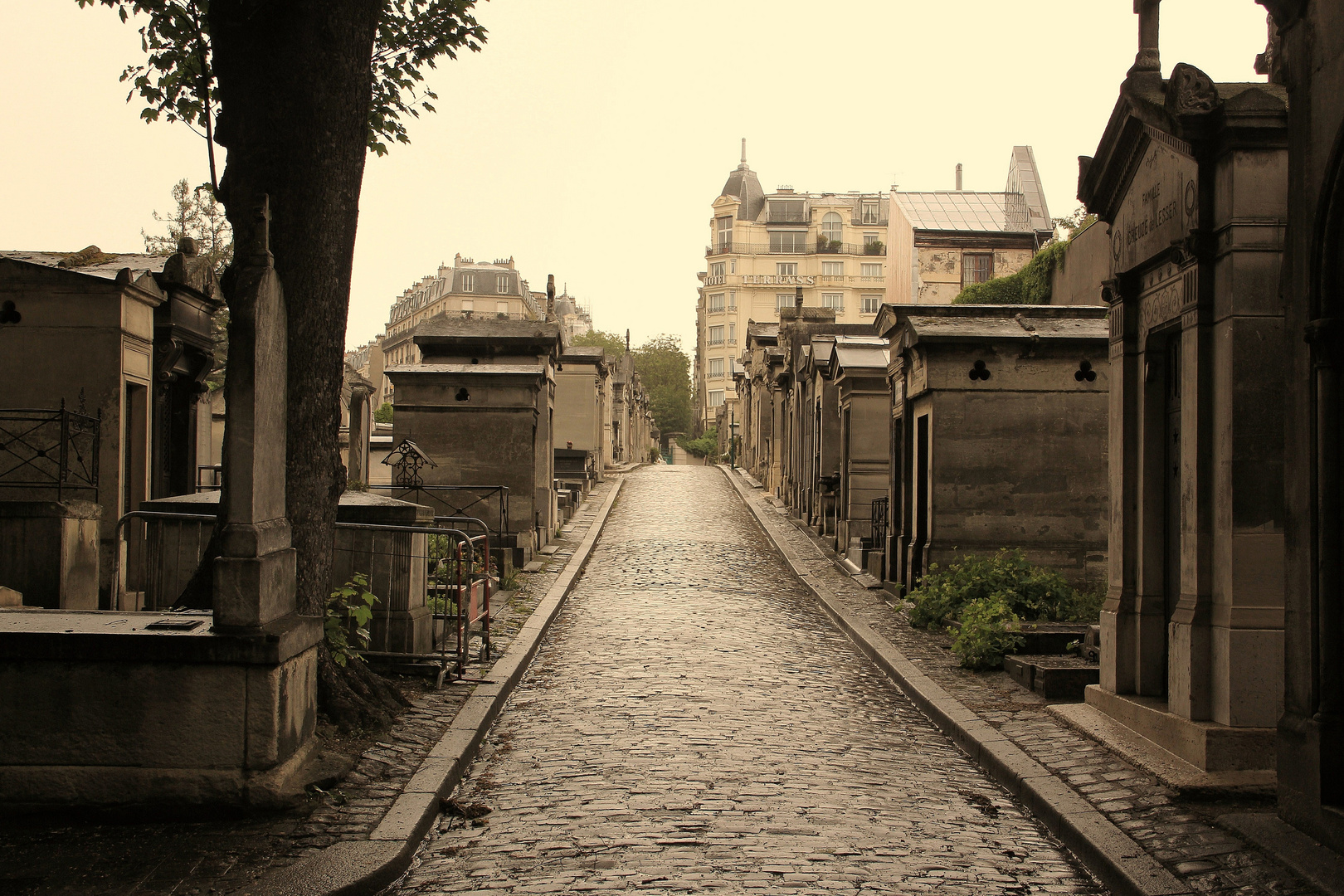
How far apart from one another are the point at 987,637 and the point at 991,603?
894 millimetres

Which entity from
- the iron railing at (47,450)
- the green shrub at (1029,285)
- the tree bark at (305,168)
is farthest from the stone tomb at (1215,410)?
the green shrub at (1029,285)

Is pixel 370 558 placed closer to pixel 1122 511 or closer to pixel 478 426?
pixel 1122 511

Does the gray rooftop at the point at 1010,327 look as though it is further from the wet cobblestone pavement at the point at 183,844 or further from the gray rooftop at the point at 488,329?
the wet cobblestone pavement at the point at 183,844

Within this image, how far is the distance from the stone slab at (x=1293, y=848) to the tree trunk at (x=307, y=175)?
507 cm

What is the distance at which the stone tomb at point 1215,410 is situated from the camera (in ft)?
21.7

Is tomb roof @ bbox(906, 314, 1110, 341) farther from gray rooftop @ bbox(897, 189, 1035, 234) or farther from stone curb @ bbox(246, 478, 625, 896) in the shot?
gray rooftop @ bbox(897, 189, 1035, 234)

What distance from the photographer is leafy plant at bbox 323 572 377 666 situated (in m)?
7.57

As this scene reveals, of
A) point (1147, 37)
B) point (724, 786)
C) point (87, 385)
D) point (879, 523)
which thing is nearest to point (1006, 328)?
point (879, 523)

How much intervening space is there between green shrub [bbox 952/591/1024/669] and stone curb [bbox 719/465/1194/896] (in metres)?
0.51

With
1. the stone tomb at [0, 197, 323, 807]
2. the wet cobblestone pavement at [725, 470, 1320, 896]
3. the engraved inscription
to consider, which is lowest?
the wet cobblestone pavement at [725, 470, 1320, 896]

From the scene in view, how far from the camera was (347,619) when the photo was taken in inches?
353

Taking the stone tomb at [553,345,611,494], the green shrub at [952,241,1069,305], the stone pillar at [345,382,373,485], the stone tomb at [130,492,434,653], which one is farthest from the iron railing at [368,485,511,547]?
the stone tomb at [553,345,611,494]

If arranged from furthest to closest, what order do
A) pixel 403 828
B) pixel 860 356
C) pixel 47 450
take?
pixel 860 356, pixel 47 450, pixel 403 828

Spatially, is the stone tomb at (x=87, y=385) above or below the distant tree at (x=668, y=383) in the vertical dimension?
below
